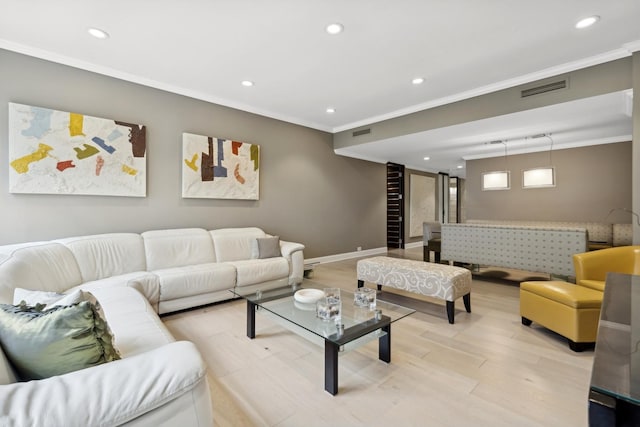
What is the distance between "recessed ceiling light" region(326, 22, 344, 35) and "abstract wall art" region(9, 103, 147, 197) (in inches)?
105

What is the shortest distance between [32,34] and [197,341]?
3318 mm

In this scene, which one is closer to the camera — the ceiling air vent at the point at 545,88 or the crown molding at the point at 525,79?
the crown molding at the point at 525,79

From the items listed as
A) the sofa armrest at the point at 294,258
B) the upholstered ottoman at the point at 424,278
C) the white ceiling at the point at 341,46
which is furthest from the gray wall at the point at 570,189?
the sofa armrest at the point at 294,258

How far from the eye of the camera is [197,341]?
2486 mm

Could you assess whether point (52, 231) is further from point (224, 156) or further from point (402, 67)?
point (402, 67)

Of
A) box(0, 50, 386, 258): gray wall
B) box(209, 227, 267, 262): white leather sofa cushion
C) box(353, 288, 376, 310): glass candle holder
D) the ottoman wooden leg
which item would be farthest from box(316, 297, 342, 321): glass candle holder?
box(0, 50, 386, 258): gray wall

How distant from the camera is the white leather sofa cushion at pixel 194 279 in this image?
298 cm

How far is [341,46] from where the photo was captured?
2.86m

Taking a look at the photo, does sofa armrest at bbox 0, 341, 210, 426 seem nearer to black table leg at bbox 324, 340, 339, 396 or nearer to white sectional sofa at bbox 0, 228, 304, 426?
white sectional sofa at bbox 0, 228, 304, 426

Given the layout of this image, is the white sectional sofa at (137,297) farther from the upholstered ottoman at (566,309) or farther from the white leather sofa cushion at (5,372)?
the upholstered ottoman at (566,309)

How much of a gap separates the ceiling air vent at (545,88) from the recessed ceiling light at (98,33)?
470 cm

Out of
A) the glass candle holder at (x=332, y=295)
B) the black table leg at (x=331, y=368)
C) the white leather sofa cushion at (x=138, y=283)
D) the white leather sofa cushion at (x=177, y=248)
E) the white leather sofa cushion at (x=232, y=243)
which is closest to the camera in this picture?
the black table leg at (x=331, y=368)

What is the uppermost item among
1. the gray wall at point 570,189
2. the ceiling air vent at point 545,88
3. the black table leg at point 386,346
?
the ceiling air vent at point 545,88

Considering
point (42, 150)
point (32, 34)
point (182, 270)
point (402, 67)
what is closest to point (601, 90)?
Result: point (402, 67)
